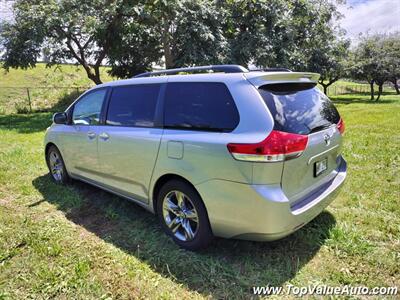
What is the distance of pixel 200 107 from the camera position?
2.88 metres

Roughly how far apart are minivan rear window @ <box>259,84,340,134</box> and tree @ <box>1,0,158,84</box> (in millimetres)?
11345

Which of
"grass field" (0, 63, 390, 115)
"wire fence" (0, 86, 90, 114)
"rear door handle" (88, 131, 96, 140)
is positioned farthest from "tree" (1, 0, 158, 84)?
"rear door handle" (88, 131, 96, 140)

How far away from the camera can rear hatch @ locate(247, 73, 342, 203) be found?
255 centimetres

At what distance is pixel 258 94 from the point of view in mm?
2559

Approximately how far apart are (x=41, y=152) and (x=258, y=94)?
6.45 metres

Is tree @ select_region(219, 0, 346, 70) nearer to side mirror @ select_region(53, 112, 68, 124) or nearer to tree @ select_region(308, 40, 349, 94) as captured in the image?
tree @ select_region(308, 40, 349, 94)

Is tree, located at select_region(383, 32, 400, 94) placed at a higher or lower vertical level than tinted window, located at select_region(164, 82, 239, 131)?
higher

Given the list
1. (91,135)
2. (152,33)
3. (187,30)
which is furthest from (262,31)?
(91,135)

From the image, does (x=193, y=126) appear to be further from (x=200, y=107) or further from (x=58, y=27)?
(x=58, y=27)

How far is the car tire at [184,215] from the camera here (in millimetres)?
2875

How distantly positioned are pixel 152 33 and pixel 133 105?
13192 millimetres

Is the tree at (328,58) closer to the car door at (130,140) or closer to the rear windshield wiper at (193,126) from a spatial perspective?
the car door at (130,140)

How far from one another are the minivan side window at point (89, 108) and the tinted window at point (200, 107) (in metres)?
1.32

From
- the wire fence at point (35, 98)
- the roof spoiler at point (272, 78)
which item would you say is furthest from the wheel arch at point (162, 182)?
the wire fence at point (35, 98)
